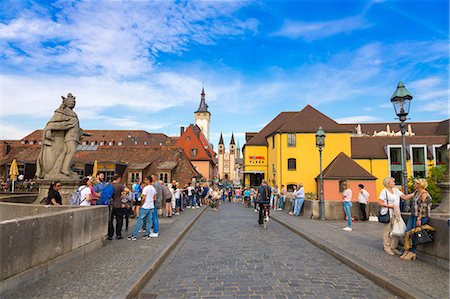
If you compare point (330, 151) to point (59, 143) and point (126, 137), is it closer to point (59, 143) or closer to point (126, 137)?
point (59, 143)

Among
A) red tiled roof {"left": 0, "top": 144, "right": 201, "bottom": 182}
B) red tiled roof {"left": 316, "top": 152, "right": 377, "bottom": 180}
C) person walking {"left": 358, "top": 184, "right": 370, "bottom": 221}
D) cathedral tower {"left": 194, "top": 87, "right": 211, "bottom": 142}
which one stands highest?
cathedral tower {"left": 194, "top": 87, "right": 211, "bottom": 142}

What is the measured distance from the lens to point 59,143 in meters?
10.7

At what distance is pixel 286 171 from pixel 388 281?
3909 centimetres

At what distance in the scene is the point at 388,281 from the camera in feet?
17.7

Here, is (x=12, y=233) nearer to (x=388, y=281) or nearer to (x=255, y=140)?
(x=388, y=281)

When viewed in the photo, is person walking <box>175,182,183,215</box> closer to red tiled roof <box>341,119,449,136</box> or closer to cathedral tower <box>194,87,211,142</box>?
red tiled roof <box>341,119,449,136</box>

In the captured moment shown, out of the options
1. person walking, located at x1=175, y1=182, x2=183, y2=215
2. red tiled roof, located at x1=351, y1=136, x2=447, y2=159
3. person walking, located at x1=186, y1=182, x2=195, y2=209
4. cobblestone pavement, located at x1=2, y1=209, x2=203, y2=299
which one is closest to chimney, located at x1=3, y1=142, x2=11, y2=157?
person walking, located at x1=186, y1=182, x2=195, y2=209

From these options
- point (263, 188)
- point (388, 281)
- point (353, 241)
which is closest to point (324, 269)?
point (388, 281)

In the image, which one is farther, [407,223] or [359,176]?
[359,176]

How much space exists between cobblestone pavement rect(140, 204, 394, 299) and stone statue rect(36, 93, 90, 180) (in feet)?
15.3

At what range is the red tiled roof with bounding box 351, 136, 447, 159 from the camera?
43.9 metres

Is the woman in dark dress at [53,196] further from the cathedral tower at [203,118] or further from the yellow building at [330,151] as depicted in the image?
the cathedral tower at [203,118]

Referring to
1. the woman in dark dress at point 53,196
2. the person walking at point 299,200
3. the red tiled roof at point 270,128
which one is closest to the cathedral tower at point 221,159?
the red tiled roof at point 270,128

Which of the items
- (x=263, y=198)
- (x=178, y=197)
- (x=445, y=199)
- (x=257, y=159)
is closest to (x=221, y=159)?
(x=257, y=159)
